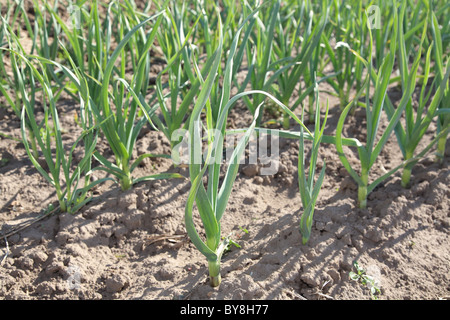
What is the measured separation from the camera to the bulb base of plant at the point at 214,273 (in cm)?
136

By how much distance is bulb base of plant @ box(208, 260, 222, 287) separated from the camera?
4.45ft

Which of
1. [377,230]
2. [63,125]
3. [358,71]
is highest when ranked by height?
[358,71]

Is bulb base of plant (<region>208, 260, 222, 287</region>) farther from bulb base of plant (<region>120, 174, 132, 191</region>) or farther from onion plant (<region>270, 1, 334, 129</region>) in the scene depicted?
onion plant (<region>270, 1, 334, 129</region>)

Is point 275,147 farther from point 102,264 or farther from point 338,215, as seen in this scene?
point 102,264

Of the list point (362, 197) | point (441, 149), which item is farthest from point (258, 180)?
point (441, 149)

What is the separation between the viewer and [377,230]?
1563mm

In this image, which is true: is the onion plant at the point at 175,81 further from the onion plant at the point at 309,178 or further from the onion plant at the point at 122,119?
the onion plant at the point at 309,178

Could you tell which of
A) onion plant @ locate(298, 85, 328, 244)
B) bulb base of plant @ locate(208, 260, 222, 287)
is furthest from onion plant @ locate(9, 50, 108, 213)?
onion plant @ locate(298, 85, 328, 244)

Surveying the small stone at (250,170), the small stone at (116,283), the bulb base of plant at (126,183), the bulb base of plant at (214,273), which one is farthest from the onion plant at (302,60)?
the small stone at (116,283)

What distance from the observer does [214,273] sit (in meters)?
1.37

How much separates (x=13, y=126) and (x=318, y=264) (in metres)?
1.59

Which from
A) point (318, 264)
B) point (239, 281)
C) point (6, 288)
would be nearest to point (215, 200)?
point (239, 281)

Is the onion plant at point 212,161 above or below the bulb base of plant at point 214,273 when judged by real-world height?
above
